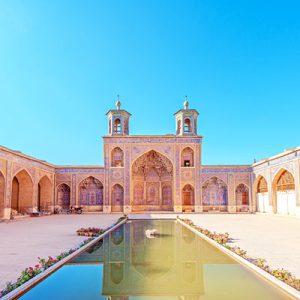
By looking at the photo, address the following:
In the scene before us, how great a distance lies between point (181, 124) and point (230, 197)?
234 inches

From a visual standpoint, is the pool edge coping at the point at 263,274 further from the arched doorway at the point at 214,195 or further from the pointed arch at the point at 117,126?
the pointed arch at the point at 117,126

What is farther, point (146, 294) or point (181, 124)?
point (181, 124)

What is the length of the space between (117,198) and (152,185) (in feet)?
10.3

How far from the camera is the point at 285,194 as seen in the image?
57.6 feet

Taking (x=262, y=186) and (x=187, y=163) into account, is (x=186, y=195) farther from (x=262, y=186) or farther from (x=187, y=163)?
(x=262, y=186)

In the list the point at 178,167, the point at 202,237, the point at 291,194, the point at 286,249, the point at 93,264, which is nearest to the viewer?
the point at 93,264

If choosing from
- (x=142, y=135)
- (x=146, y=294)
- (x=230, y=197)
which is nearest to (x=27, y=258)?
(x=146, y=294)

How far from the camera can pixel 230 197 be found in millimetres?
22172

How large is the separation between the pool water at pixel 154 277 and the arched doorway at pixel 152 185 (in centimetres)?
1583

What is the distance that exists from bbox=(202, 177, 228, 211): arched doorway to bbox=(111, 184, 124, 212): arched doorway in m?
5.54

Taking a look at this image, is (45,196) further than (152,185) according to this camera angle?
No

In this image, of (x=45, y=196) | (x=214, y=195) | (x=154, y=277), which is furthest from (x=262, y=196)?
(x=154, y=277)

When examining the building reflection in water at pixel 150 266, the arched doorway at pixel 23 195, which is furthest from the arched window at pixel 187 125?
the building reflection in water at pixel 150 266

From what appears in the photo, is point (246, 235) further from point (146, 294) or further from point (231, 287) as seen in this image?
point (146, 294)
